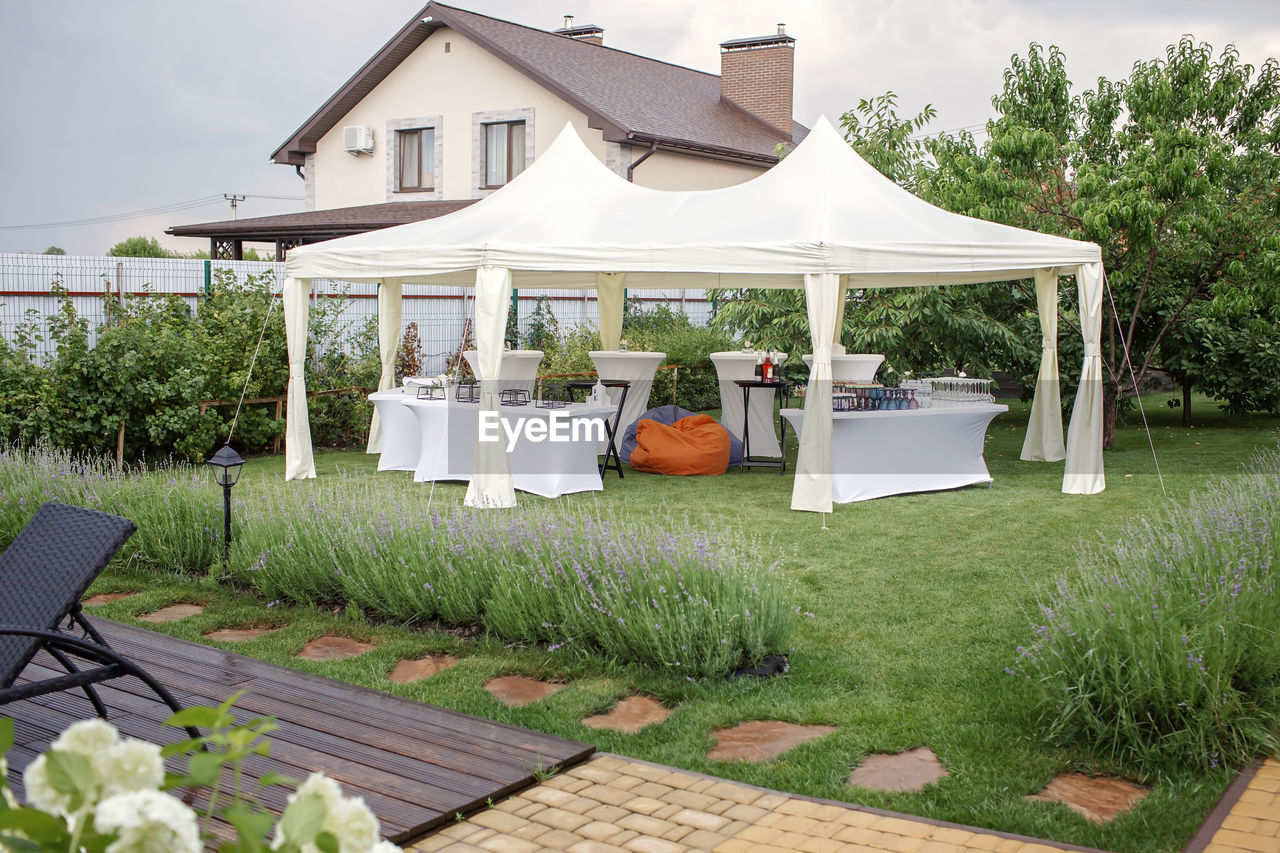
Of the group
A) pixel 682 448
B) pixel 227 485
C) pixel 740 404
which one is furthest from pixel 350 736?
pixel 740 404

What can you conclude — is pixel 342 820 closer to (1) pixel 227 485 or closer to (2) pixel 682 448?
(1) pixel 227 485

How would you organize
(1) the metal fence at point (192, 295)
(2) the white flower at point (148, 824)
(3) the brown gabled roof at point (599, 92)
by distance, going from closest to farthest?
(2) the white flower at point (148, 824), (1) the metal fence at point (192, 295), (3) the brown gabled roof at point (599, 92)

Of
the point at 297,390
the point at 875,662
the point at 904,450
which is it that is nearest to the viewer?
A: the point at 875,662

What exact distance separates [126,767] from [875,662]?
4.06 metres

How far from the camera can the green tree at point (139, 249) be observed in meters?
40.9

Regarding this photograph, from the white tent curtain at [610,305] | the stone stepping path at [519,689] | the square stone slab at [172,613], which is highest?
the white tent curtain at [610,305]

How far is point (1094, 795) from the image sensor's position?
11.6ft

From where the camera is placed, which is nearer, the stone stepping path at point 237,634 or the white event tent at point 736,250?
the stone stepping path at point 237,634

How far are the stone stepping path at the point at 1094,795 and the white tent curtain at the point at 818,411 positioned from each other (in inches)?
195

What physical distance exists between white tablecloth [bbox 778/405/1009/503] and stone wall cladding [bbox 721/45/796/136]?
15.4 metres

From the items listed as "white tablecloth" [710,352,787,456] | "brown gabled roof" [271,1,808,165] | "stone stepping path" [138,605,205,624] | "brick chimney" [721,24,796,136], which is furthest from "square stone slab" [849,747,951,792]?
"brick chimney" [721,24,796,136]

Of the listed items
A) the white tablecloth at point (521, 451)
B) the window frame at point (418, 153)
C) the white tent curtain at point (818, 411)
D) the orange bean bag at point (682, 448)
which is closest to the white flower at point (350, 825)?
the white tent curtain at point (818, 411)

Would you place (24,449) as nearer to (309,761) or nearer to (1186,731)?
(309,761)

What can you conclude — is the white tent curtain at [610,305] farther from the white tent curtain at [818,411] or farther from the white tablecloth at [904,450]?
the white tent curtain at [818,411]
